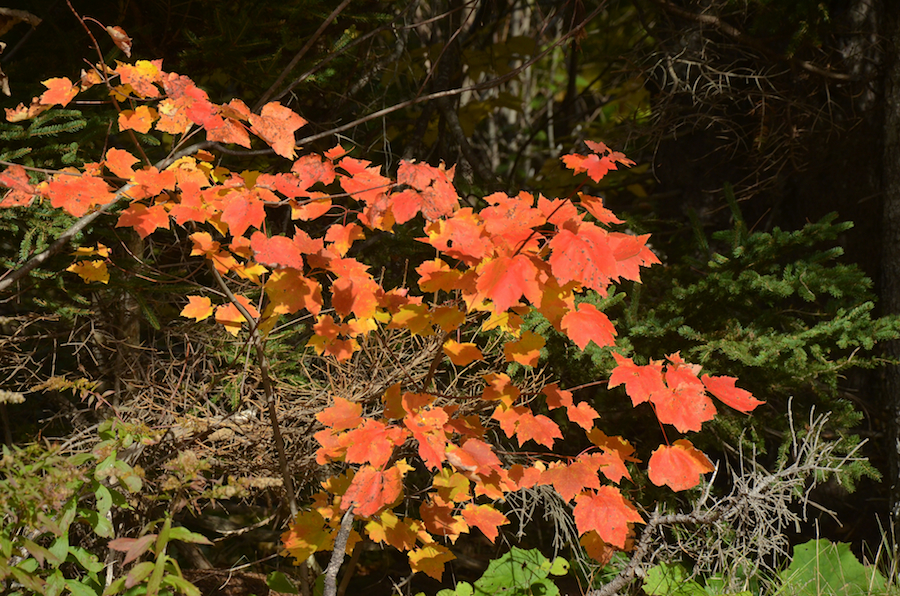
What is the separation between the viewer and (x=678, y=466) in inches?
Answer: 72.1

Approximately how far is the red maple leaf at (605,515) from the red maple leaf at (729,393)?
14.7 inches

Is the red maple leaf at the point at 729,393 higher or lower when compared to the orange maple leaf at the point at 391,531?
higher

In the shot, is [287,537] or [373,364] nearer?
[287,537]

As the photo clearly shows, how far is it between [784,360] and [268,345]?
1.82 metres

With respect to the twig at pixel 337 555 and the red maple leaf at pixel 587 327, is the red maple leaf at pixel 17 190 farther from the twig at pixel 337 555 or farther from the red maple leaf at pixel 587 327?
the red maple leaf at pixel 587 327

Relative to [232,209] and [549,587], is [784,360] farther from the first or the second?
[232,209]

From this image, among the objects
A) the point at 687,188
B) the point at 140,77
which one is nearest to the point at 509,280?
the point at 140,77

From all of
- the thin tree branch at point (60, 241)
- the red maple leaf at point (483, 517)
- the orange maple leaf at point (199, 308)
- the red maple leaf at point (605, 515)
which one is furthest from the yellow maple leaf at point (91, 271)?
the red maple leaf at point (605, 515)

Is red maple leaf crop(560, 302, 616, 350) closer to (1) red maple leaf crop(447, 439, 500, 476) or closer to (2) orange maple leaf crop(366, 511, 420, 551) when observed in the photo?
(1) red maple leaf crop(447, 439, 500, 476)

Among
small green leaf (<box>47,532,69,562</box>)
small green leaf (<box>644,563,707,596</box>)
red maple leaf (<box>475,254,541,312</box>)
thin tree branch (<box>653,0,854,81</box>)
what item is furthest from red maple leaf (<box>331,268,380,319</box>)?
thin tree branch (<box>653,0,854,81</box>)

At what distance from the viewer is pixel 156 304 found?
255 cm

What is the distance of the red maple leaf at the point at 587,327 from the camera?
1.68 meters

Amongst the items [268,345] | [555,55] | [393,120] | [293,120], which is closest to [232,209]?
[293,120]

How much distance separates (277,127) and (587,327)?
94cm
